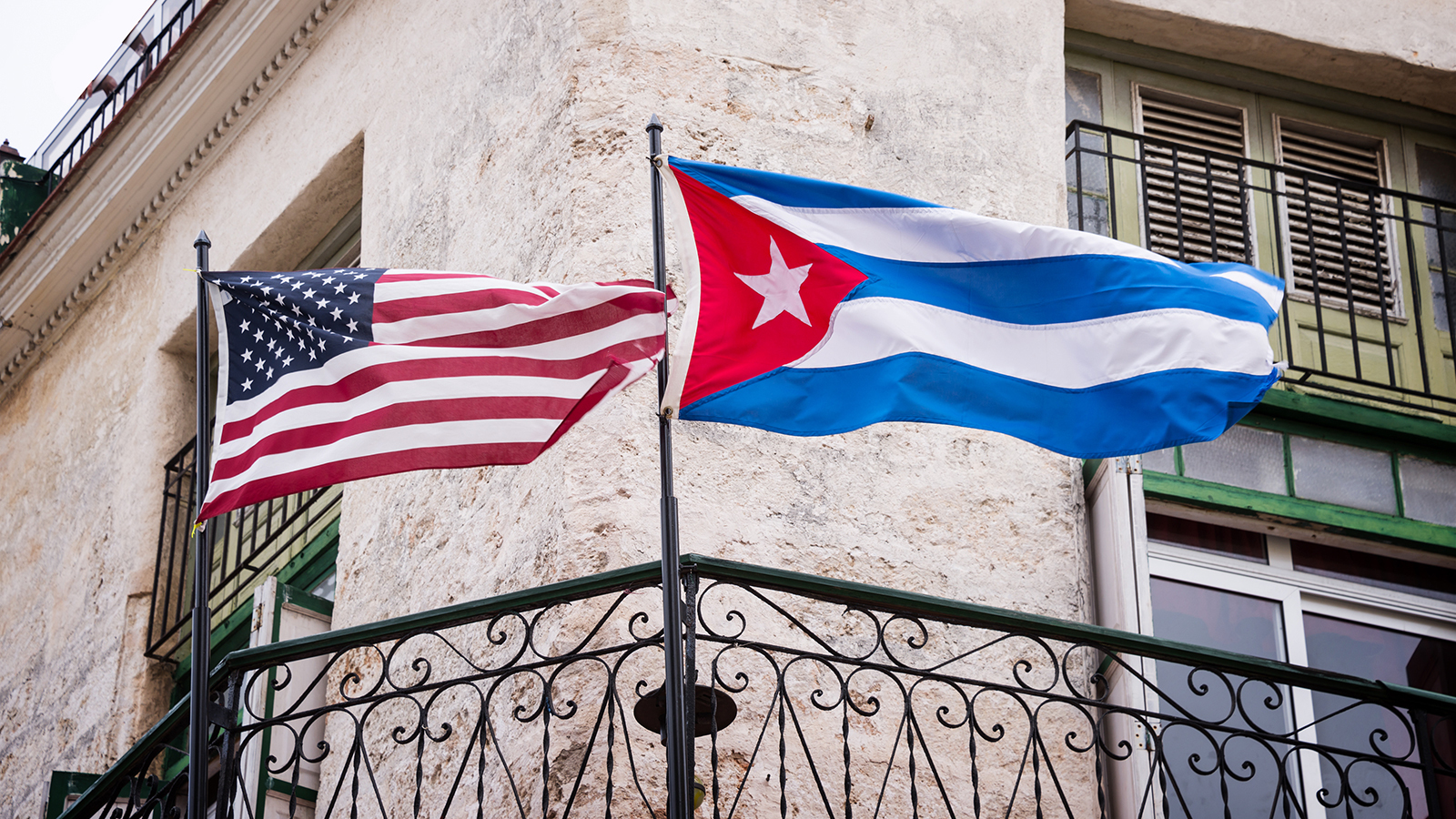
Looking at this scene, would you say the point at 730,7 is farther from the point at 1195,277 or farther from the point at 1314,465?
the point at 1314,465

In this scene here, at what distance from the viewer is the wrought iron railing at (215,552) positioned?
8.58 m

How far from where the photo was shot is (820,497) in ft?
20.0

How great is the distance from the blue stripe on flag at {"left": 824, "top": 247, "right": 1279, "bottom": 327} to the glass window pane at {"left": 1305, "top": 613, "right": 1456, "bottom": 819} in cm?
200

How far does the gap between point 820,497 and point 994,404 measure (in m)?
1.20

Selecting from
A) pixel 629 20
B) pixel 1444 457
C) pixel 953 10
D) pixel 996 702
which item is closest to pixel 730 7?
pixel 629 20

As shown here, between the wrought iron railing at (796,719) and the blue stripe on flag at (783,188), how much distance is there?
1.21 metres

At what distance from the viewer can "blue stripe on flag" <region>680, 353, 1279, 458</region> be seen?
489cm

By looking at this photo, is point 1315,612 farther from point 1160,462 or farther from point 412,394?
point 412,394

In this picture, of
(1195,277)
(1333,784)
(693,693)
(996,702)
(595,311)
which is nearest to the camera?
(693,693)

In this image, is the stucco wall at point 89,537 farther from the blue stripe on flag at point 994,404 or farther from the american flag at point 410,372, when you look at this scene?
the blue stripe on flag at point 994,404

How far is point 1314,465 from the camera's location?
705 cm

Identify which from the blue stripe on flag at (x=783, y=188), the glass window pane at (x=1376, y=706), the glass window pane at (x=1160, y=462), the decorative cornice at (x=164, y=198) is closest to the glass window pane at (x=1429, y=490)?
the glass window pane at (x=1376, y=706)

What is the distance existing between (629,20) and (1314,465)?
3.50 m

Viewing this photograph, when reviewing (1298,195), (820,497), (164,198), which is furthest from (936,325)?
(164,198)
